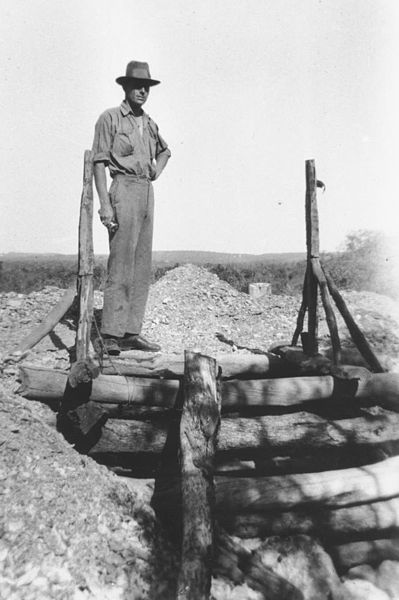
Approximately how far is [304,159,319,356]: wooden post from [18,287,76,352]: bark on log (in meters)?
2.38

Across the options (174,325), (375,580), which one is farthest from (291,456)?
(174,325)

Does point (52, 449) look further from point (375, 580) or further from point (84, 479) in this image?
point (375, 580)

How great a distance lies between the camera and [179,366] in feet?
13.6

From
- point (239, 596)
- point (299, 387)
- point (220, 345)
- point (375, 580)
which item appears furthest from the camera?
point (220, 345)

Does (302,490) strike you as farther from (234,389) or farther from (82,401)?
(82,401)

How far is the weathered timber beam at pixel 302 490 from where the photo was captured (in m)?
3.44

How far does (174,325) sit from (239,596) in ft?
16.8

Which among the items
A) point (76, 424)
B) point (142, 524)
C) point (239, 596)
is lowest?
point (239, 596)

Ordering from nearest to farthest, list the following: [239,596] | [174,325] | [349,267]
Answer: [239,596] → [174,325] → [349,267]

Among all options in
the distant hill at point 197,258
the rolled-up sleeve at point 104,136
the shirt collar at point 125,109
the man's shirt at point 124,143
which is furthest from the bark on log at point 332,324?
the distant hill at point 197,258

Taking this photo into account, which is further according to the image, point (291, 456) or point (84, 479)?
point (291, 456)

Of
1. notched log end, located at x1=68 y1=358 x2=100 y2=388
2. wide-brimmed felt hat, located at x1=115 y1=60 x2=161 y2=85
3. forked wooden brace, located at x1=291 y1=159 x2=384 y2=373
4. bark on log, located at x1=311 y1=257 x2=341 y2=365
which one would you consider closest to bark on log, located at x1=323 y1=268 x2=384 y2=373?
forked wooden brace, located at x1=291 y1=159 x2=384 y2=373

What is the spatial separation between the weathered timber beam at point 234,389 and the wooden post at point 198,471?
34cm

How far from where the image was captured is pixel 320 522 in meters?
3.60
